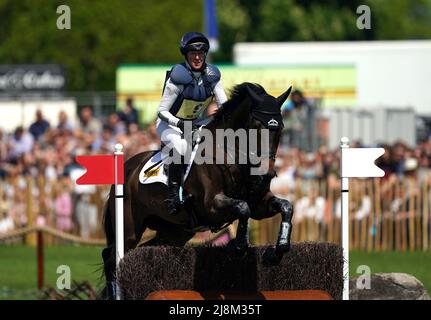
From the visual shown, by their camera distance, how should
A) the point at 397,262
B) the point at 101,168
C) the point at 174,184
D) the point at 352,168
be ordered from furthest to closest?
the point at 397,262
the point at 174,184
the point at 101,168
the point at 352,168

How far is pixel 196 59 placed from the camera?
10.9 metres

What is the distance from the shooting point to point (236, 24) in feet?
197

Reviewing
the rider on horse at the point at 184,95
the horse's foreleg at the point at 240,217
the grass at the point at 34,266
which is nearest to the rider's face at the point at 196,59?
the rider on horse at the point at 184,95

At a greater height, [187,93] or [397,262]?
[187,93]

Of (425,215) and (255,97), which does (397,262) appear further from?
(255,97)

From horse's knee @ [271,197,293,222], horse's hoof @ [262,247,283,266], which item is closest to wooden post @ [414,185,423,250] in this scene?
horse's knee @ [271,197,293,222]

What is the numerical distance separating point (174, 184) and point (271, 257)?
144cm

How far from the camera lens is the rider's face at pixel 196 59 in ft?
35.5

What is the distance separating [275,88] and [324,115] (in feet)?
11.9

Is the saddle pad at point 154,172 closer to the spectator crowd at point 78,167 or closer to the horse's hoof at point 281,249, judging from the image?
the horse's hoof at point 281,249

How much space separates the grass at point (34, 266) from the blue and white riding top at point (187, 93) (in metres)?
3.45

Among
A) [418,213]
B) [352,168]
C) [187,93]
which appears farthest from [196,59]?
[418,213]
